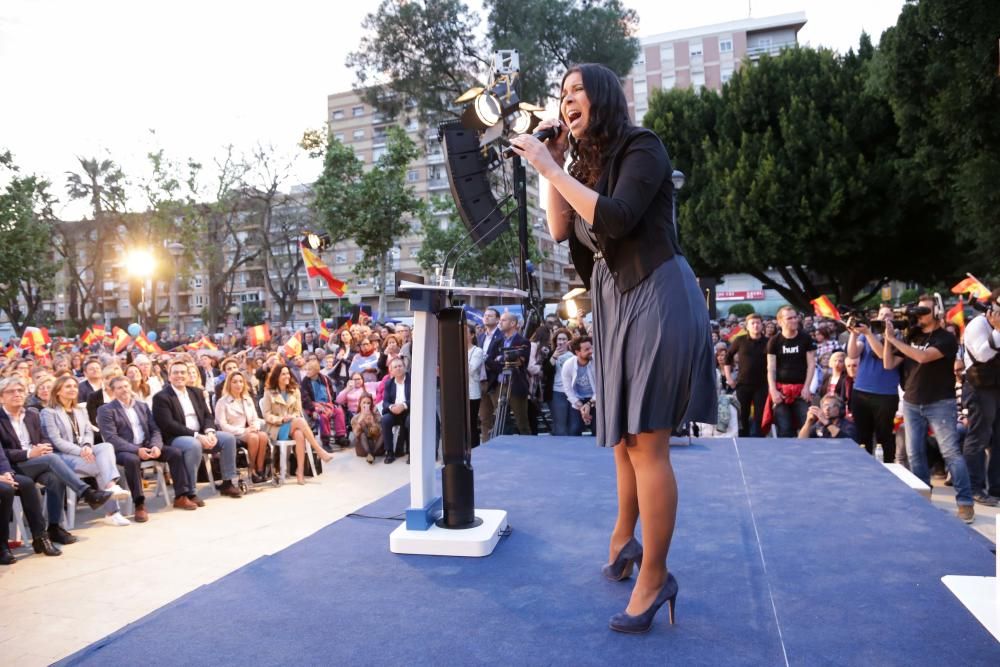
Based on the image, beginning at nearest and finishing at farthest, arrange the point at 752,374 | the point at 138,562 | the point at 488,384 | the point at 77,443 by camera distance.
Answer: the point at 138,562 → the point at 77,443 → the point at 752,374 → the point at 488,384

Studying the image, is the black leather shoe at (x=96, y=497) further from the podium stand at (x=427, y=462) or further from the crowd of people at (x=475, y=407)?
the podium stand at (x=427, y=462)

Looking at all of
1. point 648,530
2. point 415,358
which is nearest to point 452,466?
point 415,358

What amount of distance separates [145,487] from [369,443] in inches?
103

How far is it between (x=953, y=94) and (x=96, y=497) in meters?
15.4

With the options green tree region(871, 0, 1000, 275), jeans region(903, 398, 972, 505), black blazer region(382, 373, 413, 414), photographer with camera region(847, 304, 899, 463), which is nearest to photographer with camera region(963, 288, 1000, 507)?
jeans region(903, 398, 972, 505)

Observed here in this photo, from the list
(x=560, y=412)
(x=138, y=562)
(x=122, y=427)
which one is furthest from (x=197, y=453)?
(x=560, y=412)

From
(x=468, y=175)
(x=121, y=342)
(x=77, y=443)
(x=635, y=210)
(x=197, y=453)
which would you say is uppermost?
(x=468, y=175)

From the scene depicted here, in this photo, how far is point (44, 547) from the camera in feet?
16.1

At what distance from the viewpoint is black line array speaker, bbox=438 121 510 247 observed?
16.3 feet

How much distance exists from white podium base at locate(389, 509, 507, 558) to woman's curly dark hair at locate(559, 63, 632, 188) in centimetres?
144

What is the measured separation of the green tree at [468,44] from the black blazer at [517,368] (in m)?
11.9

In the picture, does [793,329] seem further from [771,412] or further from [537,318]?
[537,318]

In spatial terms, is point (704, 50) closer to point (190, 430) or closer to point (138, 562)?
point (190, 430)

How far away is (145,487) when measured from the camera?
23.9 feet
